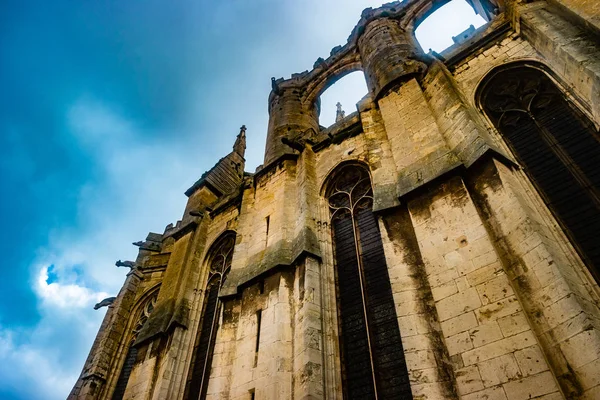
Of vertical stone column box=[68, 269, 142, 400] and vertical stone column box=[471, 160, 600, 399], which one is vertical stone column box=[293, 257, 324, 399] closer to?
vertical stone column box=[471, 160, 600, 399]

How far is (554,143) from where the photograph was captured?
535 cm

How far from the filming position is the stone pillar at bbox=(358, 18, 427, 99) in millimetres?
7602

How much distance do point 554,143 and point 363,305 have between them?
3709mm

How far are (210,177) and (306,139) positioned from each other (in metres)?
5.30

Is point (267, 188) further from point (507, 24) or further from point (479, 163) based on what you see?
point (507, 24)

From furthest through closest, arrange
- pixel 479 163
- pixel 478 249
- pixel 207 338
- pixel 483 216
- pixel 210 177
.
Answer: pixel 210 177, pixel 207 338, pixel 479 163, pixel 483 216, pixel 478 249

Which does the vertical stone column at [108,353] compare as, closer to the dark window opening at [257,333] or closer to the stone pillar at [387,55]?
the dark window opening at [257,333]

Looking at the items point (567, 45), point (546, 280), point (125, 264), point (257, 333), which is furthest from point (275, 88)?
point (546, 280)

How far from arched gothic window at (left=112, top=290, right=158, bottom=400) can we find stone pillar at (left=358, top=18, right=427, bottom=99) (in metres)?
8.15

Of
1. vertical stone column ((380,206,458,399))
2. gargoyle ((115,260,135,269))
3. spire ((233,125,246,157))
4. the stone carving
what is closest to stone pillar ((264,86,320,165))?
the stone carving

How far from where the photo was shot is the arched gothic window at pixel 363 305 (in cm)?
485

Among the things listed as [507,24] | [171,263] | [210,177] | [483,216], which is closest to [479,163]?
[483,216]

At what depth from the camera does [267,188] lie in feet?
28.7

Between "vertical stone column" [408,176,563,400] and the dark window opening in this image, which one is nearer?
"vertical stone column" [408,176,563,400]
